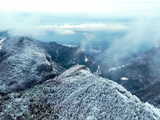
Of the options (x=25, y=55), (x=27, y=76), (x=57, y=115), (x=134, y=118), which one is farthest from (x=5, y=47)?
(x=134, y=118)

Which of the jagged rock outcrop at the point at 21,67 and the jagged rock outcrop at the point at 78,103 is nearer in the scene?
the jagged rock outcrop at the point at 78,103

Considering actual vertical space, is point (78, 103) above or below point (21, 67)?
above

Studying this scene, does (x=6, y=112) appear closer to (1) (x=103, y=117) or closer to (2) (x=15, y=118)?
(2) (x=15, y=118)

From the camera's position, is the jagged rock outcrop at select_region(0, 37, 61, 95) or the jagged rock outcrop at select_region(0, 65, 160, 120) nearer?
the jagged rock outcrop at select_region(0, 65, 160, 120)

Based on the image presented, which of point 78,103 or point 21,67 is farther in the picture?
point 21,67
